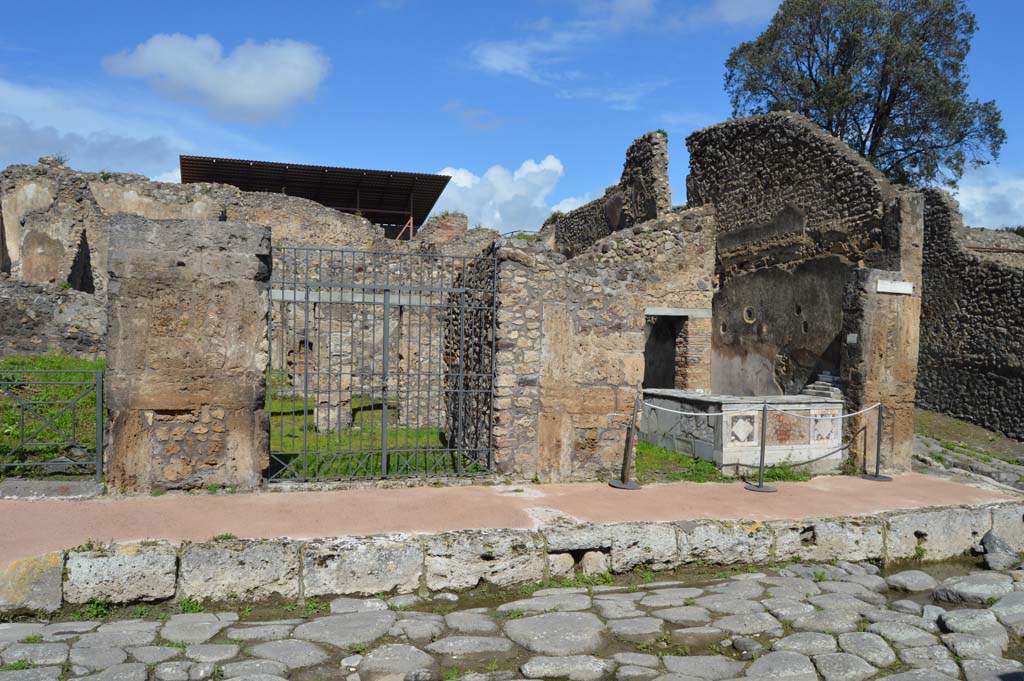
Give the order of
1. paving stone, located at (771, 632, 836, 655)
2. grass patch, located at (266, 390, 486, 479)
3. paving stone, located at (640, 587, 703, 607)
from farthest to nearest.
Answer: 1. grass patch, located at (266, 390, 486, 479)
2. paving stone, located at (640, 587, 703, 607)
3. paving stone, located at (771, 632, 836, 655)

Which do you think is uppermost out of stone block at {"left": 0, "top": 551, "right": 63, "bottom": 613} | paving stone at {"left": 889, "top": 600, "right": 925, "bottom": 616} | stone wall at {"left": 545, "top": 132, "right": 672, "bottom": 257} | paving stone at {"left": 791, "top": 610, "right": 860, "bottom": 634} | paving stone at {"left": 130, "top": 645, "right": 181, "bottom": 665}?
stone wall at {"left": 545, "top": 132, "right": 672, "bottom": 257}

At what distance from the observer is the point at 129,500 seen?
6.11 meters

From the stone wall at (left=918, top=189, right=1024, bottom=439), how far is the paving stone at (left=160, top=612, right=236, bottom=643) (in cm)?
1418

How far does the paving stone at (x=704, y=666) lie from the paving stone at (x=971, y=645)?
1.48m

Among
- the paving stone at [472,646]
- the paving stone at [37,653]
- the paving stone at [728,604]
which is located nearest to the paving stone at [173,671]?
the paving stone at [37,653]

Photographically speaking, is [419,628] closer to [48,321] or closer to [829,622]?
[829,622]

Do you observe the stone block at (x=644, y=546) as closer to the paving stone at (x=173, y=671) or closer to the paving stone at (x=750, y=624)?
the paving stone at (x=750, y=624)

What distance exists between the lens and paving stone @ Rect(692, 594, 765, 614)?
5.07m

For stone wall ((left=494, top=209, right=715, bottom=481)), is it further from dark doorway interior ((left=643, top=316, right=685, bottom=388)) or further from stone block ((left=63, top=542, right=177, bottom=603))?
dark doorway interior ((left=643, top=316, right=685, bottom=388))

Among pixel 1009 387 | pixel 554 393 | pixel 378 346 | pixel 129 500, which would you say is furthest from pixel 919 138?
pixel 129 500

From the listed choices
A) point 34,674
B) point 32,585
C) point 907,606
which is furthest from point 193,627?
point 907,606

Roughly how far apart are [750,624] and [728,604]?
373 mm

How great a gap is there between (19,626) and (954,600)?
21.4 ft

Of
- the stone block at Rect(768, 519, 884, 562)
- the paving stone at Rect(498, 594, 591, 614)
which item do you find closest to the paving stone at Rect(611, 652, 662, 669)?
the paving stone at Rect(498, 594, 591, 614)
